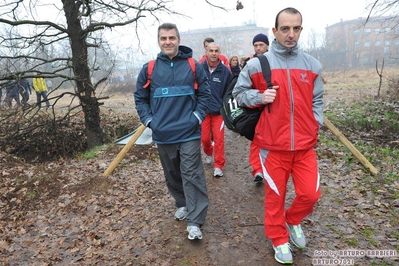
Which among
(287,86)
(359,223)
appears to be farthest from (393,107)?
(287,86)

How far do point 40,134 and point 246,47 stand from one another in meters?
71.3

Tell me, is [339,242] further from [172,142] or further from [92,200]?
[92,200]

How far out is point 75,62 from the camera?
759cm

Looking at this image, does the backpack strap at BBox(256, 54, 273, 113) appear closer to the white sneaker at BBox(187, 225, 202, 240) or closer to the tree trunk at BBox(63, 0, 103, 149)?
the white sneaker at BBox(187, 225, 202, 240)

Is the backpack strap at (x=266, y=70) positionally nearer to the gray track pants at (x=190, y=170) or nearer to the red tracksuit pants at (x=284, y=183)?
the red tracksuit pants at (x=284, y=183)

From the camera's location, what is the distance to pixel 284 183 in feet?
9.73

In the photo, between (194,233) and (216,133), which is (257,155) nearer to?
(216,133)

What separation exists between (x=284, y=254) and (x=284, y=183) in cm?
74

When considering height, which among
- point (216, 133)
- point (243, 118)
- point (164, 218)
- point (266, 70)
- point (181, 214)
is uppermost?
point (266, 70)

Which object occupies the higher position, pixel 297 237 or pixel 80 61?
pixel 80 61

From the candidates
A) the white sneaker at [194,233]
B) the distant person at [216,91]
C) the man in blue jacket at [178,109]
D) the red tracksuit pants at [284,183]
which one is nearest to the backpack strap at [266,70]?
the red tracksuit pants at [284,183]

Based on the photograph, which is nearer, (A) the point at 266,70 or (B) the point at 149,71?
→ (A) the point at 266,70

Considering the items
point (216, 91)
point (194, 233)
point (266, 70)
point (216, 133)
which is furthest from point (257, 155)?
point (266, 70)

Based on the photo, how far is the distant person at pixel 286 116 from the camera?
281 cm
